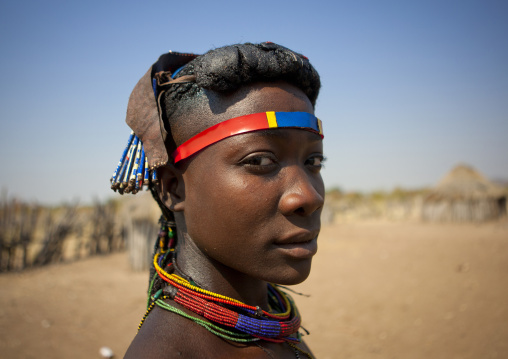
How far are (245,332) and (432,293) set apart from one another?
294 inches

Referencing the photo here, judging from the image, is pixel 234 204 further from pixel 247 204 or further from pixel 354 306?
pixel 354 306

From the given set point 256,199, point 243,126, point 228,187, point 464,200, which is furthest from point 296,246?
point 464,200

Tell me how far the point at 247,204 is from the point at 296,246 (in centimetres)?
29

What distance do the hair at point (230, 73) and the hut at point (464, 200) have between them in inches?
814

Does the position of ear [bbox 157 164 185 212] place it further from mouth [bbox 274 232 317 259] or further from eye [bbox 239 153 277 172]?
mouth [bbox 274 232 317 259]

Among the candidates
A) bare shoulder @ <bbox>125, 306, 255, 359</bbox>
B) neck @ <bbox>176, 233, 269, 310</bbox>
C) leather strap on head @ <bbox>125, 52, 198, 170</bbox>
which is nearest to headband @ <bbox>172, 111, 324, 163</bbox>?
leather strap on head @ <bbox>125, 52, 198, 170</bbox>

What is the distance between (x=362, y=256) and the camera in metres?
11.7

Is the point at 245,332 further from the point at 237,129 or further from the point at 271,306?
the point at 237,129

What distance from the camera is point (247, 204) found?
150 centimetres

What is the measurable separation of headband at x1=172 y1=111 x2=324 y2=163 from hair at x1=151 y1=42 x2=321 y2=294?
0.15 m

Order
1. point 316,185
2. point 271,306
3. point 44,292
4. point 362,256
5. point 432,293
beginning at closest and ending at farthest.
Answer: point 316,185, point 271,306, point 432,293, point 44,292, point 362,256

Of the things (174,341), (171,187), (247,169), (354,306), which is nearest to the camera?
(174,341)

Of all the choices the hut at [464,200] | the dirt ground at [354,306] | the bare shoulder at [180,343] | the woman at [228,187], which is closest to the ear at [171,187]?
the woman at [228,187]

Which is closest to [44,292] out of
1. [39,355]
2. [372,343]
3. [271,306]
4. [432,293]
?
[39,355]
